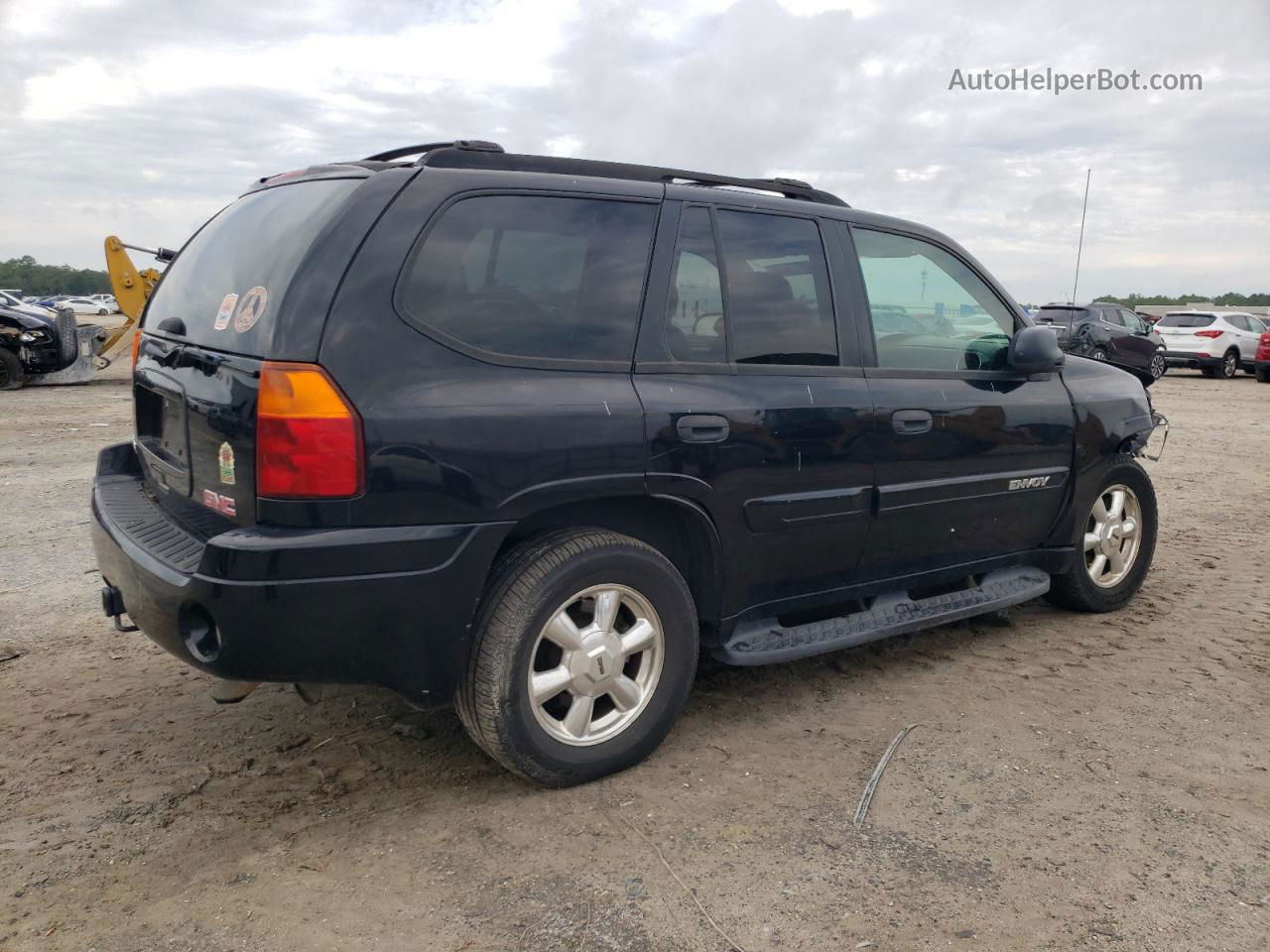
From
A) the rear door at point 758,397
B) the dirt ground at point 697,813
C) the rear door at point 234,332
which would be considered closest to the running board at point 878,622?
the rear door at point 758,397

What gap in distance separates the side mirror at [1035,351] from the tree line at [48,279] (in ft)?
364

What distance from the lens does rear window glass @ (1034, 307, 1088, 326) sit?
22062 mm

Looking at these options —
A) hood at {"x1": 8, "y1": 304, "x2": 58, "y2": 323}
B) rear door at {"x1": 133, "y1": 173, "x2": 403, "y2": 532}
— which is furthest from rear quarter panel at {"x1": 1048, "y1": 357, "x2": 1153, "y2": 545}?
hood at {"x1": 8, "y1": 304, "x2": 58, "y2": 323}

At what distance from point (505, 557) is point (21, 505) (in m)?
5.56

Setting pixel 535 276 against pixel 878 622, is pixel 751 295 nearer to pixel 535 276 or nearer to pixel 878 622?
pixel 535 276

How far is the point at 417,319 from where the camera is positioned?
9.30 feet

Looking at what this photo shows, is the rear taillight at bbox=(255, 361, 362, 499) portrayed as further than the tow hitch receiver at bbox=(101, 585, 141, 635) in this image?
No

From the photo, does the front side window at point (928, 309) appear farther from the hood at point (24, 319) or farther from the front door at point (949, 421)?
the hood at point (24, 319)

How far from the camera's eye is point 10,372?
15914 millimetres

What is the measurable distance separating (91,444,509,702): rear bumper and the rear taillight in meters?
0.12

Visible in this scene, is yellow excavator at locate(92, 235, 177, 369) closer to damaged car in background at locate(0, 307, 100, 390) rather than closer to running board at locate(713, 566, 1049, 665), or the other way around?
damaged car in background at locate(0, 307, 100, 390)

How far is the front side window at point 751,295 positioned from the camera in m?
3.41

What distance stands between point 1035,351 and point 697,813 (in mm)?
2425

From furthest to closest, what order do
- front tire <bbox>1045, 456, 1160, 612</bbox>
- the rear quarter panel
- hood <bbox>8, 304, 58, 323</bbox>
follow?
hood <bbox>8, 304, 58, 323</bbox>
front tire <bbox>1045, 456, 1160, 612</bbox>
the rear quarter panel
